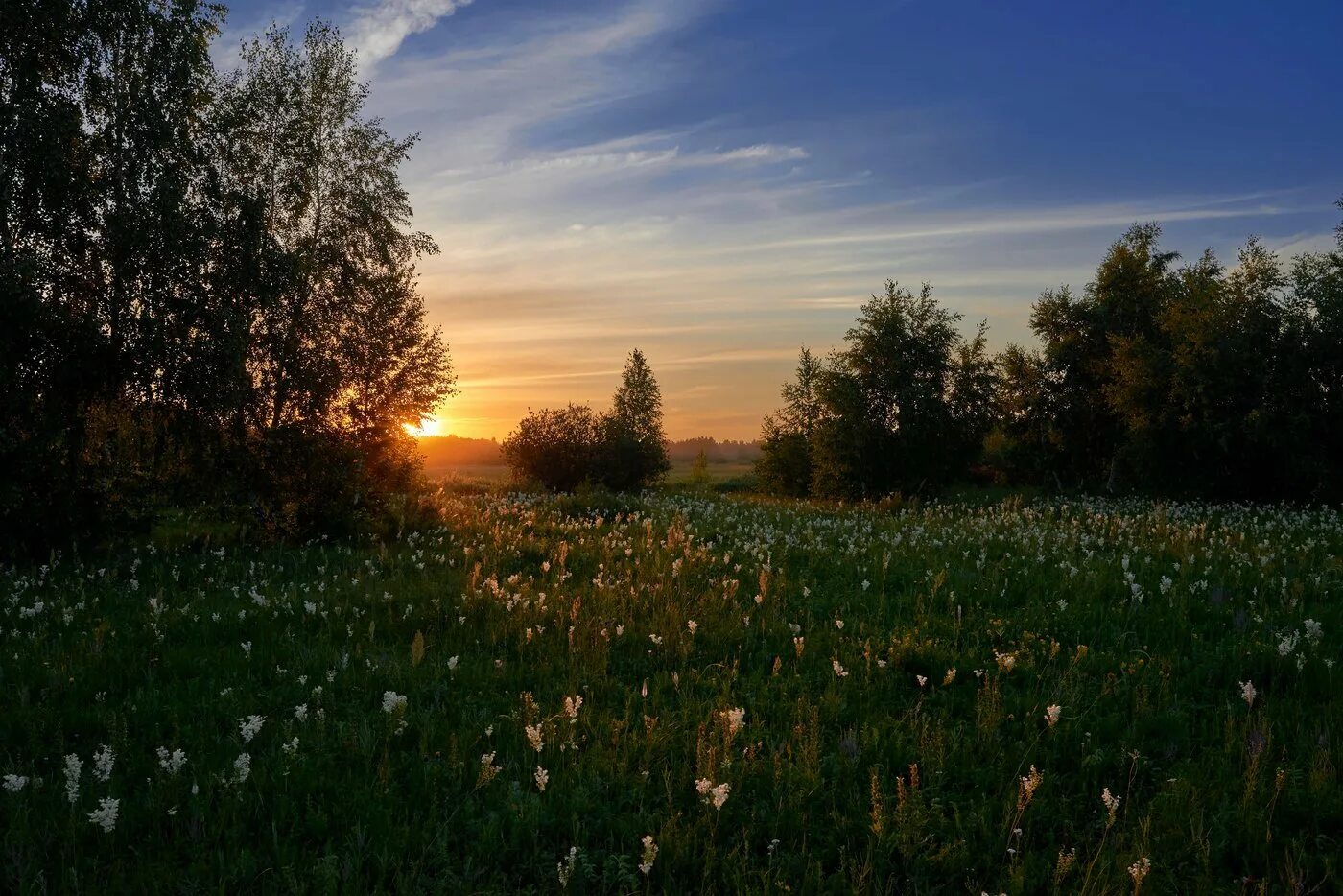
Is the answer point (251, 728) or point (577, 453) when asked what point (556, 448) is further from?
point (251, 728)

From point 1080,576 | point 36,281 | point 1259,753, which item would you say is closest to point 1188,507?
point 1080,576

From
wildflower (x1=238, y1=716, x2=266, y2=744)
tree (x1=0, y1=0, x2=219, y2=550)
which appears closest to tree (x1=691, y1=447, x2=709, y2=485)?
tree (x1=0, y1=0, x2=219, y2=550)

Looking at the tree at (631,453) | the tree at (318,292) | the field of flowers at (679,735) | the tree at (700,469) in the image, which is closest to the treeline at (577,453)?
the tree at (631,453)

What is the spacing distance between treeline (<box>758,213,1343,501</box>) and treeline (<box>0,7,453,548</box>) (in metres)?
20.0

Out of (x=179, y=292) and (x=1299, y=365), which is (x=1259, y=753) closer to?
(x=179, y=292)

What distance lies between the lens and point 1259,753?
4914 mm

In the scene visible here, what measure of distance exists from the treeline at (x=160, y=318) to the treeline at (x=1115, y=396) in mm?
20032

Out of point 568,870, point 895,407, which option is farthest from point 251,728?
point 895,407

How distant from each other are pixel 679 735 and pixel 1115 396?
102 feet

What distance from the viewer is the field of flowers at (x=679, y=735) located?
4145mm

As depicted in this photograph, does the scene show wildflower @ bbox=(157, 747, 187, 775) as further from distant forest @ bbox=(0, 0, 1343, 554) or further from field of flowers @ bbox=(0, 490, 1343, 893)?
distant forest @ bbox=(0, 0, 1343, 554)

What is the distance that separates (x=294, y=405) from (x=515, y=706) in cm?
1302

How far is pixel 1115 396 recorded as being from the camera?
30.6 m

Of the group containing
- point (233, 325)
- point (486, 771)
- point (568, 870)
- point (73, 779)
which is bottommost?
point (568, 870)
